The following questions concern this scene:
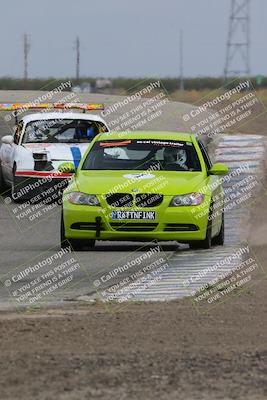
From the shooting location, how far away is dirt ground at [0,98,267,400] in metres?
6.83

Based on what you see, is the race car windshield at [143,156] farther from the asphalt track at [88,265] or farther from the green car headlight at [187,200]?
the asphalt track at [88,265]

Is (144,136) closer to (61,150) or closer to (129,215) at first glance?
(129,215)

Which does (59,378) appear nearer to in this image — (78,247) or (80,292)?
(80,292)

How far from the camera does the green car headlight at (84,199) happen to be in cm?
1446

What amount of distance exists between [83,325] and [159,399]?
2532mm

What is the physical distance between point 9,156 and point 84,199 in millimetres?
7927

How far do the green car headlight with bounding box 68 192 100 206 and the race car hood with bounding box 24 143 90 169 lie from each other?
6.70 metres

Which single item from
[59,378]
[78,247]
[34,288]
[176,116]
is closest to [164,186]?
[78,247]

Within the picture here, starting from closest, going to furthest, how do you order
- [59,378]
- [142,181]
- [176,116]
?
[59,378] → [142,181] → [176,116]

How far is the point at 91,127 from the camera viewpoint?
22453mm

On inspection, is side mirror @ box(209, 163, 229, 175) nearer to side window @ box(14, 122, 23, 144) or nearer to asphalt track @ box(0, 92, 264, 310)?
asphalt track @ box(0, 92, 264, 310)

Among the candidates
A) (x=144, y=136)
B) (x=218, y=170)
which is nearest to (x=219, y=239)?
(x=218, y=170)

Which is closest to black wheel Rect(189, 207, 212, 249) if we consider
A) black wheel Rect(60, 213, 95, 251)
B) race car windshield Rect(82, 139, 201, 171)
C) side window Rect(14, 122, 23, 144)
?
race car windshield Rect(82, 139, 201, 171)

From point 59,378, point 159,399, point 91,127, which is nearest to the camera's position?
point 159,399
